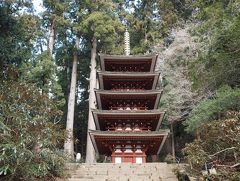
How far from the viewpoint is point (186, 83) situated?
20078mm

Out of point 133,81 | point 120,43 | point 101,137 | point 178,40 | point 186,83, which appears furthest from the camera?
point 120,43

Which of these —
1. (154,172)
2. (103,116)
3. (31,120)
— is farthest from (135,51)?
(31,120)

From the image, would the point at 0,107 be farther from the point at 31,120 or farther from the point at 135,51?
the point at 135,51

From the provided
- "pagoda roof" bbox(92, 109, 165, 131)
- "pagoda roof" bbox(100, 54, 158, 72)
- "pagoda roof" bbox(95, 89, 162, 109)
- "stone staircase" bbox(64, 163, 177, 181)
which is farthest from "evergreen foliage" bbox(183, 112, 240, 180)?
"pagoda roof" bbox(100, 54, 158, 72)

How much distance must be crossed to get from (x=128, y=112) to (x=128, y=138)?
121cm

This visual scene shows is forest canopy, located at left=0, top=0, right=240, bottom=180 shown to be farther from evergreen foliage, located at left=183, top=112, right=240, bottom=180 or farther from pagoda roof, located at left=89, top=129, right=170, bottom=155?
pagoda roof, located at left=89, top=129, right=170, bottom=155

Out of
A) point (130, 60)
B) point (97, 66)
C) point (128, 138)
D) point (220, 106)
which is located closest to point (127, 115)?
point (128, 138)

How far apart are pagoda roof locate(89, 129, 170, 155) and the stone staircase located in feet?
Answer: 8.62

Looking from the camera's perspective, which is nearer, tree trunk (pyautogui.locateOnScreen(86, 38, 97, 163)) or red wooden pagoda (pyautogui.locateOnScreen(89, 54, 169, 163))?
red wooden pagoda (pyautogui.locateOnScreen(89, 54, 169, 163))

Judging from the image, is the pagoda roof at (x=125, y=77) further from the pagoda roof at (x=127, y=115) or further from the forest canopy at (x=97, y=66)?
the forest canopy at (x=97, y=66)

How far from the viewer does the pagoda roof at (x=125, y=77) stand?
17.0 meters

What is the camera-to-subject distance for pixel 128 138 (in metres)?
15.3

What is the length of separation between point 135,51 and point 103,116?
388 inches

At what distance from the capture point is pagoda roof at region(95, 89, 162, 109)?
16219 mm
